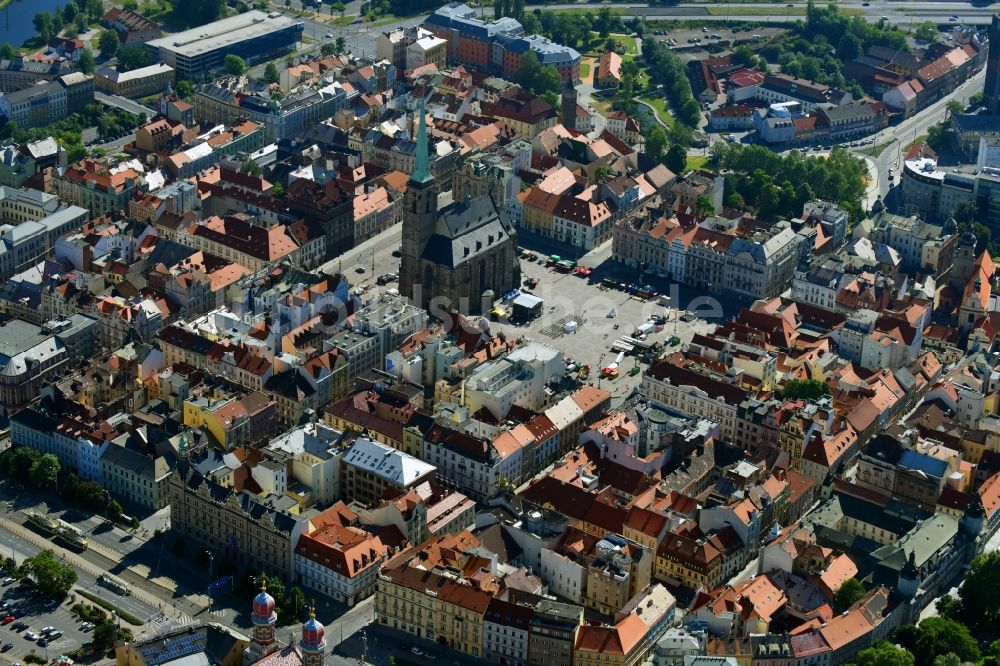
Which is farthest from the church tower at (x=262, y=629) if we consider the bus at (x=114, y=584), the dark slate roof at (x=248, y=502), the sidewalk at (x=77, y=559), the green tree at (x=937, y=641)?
the green tree at (x=937, y=641)

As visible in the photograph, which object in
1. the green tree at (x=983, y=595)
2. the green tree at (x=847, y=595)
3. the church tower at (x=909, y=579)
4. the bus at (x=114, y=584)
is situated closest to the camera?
the green tree at (x=847, y=595)

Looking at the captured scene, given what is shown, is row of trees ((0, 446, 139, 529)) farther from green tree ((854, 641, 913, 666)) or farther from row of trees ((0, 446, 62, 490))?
green tree ((854, 641, 913, 666))

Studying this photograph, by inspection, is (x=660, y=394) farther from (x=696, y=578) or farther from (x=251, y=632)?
(x=251, y=632)

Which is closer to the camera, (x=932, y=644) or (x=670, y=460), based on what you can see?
(x=932, y=644)

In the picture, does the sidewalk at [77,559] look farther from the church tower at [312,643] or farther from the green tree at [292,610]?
the church tower at [312,643]

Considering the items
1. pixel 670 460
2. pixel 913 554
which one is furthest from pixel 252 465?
pixel 913 554

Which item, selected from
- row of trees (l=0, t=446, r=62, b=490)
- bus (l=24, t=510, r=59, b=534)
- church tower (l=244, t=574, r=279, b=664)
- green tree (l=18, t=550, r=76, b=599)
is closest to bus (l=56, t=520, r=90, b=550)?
bus (l=24, t=510, r=59, b=534)

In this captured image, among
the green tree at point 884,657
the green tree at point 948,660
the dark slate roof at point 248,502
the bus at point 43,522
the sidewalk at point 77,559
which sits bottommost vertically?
the sidewalk at point 77,559
